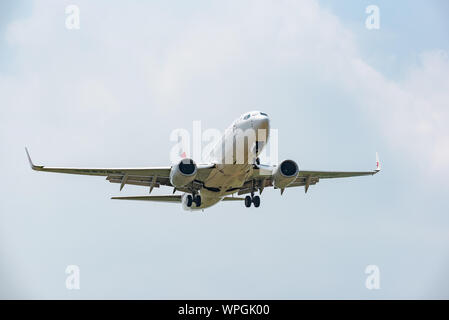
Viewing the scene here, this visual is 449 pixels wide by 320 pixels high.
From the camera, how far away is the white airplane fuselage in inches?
1491

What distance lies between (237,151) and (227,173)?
2.43 meters

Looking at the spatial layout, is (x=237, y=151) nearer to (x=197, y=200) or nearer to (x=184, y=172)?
(x=184, y=172)

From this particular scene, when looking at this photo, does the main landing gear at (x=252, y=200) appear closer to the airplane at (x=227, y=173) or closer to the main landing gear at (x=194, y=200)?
the airplane at (x=227, y=173)

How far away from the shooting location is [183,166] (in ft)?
133

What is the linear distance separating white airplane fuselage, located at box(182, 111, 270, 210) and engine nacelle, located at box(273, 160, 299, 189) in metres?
2.13

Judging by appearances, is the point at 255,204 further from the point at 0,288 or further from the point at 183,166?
the point at 0,288

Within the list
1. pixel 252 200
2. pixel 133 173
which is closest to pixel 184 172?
pixel 133 173

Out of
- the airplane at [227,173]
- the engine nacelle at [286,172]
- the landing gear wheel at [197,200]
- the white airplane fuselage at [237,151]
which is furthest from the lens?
the landing gear wheel at [197,200]

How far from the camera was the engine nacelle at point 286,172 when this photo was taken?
42.5m

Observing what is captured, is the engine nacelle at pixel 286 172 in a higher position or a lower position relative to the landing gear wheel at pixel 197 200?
higher

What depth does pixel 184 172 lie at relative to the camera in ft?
132

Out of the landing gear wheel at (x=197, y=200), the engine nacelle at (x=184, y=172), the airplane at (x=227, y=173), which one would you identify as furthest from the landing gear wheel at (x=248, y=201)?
the engine nacelle at (x=184, y=172)
